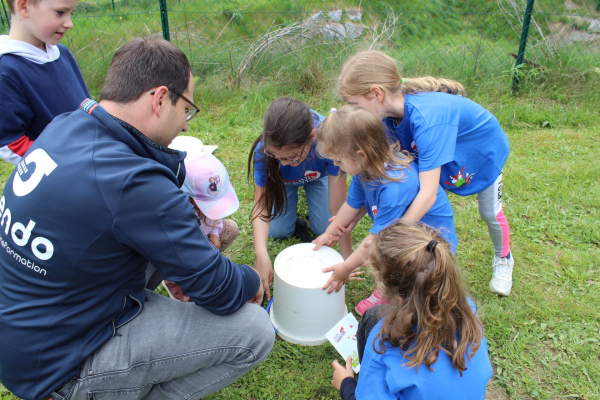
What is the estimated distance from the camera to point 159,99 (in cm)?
136

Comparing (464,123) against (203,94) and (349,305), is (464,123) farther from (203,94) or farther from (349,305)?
(203,94)

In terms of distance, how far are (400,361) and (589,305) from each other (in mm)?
1508

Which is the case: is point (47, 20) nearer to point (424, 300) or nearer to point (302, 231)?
point (302, 231)

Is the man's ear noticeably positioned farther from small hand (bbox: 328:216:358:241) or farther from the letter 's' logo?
small hand (bbox: 328:216:358:241)

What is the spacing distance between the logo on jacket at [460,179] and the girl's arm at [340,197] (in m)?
0.55

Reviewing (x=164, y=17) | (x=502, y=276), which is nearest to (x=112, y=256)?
(x=502, y=276)

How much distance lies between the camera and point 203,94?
180 inches

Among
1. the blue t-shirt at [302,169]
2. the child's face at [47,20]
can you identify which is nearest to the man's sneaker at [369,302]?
the blue t-shirt at [302,169]

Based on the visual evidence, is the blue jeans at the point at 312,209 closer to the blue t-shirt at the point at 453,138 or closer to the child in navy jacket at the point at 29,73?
the blue t-shirt at the point at 453,138

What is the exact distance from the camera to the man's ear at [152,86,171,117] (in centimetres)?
135

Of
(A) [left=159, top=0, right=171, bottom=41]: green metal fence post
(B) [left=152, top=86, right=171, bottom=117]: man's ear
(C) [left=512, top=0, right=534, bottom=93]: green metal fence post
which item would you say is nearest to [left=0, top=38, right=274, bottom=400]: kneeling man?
(B) [left=152, top=86, right=171, bottom=117]: man's ear

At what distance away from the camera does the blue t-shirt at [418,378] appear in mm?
1212

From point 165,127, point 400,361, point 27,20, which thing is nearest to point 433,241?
point 400,361

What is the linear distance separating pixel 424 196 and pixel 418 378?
78 cm
